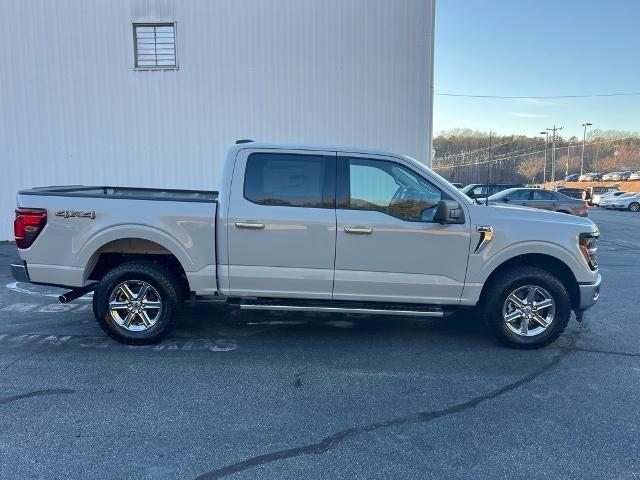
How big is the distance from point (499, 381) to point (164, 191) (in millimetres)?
4836

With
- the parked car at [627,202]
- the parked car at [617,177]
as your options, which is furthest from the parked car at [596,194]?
the parked car at [617,177]

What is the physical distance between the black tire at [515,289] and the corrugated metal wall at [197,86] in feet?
24.6

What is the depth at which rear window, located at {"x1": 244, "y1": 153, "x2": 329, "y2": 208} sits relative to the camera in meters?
4.53

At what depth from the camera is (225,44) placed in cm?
1138

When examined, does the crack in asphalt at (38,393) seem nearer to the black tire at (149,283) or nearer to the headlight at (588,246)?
the black tire at (149,283)

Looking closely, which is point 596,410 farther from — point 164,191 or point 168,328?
point 164,191

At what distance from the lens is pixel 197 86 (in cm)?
1152

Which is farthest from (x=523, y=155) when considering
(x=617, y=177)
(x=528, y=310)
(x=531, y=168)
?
(x=528, y=310)

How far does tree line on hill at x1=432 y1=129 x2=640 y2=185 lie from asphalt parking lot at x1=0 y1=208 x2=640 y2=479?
276ft

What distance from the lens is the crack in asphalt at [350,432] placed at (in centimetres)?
270

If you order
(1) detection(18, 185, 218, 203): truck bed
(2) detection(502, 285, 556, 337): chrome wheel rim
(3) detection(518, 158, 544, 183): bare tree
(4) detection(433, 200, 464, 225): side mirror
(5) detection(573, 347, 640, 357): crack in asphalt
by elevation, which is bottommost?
(5) detection(573, 347, 640, 357): crack in asphalt

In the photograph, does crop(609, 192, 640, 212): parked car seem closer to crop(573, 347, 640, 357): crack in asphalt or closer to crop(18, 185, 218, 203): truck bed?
crop(573, 347, 640, 357): crack in asphalt

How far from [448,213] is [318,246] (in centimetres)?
131

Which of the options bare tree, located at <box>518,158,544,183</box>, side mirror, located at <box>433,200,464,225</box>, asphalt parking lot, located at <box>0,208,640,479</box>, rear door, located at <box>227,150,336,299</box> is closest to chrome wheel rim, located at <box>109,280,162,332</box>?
asphalt parking lot, located at <box>0,208,640,479</box>
